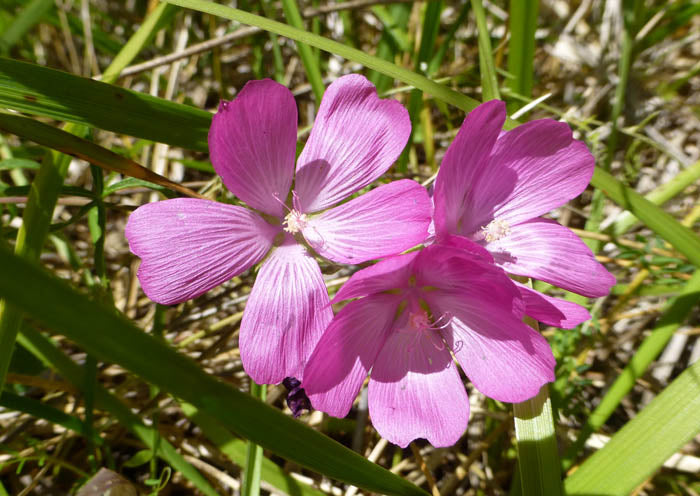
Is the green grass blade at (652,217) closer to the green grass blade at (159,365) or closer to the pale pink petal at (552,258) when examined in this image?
the pale pink petal at (552,258)

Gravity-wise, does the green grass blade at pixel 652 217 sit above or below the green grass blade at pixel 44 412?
above

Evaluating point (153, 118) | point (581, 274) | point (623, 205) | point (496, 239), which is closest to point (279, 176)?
point (153, 118)

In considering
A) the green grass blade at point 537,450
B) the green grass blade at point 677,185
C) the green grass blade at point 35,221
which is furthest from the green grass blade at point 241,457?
the green grass blade at point 677,185

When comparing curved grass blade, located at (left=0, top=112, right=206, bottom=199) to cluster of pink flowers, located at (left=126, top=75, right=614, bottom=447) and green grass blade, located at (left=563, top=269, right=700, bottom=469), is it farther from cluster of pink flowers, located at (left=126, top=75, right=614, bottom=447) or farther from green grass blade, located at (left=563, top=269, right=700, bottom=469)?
green grass blade, located at (left=563, top=269, right=700, bottom=469)

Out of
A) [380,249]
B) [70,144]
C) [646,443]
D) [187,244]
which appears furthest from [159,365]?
[646,443]

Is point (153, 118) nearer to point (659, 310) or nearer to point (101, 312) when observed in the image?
point (101, 312)

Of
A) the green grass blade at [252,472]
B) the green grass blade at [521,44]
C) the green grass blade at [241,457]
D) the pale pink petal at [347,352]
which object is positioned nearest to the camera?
the pale pink petal at [347,352]

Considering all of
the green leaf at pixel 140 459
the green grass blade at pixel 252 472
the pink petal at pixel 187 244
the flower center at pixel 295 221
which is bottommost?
the green leaf at pixel 140 459

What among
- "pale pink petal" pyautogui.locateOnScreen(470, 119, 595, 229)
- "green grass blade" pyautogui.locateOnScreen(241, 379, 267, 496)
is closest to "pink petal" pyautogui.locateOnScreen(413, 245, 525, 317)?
"pale pink petal" pyautogui.locateOnScreen(470, 119, 595, 229)
